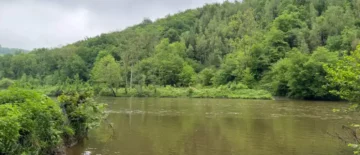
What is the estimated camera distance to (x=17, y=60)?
13725cm

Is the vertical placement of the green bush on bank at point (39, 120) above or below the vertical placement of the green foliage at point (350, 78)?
below

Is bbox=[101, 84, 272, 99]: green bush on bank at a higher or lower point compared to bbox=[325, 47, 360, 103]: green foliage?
lower

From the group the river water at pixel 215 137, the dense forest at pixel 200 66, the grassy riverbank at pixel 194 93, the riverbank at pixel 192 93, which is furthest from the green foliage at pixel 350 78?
the grassy riverbank at pixel 194 93

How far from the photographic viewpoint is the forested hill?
69188 millimetres

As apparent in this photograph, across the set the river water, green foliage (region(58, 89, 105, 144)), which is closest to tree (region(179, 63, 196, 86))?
the river water

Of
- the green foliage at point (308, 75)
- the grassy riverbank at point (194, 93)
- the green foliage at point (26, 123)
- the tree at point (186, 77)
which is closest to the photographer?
the green foliage at point (26, 123)

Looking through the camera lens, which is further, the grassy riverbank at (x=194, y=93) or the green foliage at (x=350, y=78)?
the grassy riverbank at (x=194, y=93)

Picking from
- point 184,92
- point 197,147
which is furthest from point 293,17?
point 197,147

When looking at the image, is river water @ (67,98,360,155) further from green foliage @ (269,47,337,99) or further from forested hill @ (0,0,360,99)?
green foliage @ (269,47,337,99)

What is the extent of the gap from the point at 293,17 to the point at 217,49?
24.0 metres

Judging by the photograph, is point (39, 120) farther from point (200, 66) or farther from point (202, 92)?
point (200, 66)

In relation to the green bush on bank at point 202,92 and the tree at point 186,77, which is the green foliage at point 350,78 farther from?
the tree at point 186,77

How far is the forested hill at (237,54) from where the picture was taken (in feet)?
227

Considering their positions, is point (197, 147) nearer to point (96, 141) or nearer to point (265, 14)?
point (96, 141)
